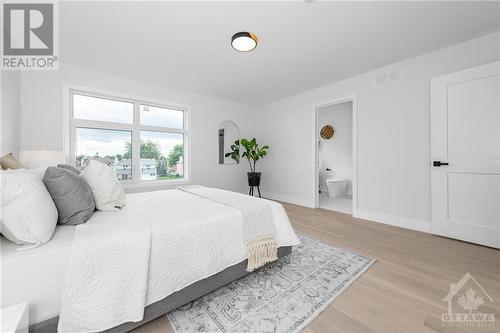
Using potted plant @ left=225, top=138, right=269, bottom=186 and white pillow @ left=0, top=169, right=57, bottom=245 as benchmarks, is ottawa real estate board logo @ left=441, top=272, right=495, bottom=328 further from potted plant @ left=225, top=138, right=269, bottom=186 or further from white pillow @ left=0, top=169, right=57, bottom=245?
potted plant @ left=225, top=138, right=269, bottom=186

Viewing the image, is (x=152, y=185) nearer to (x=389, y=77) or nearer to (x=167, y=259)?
(x=167, y=259)

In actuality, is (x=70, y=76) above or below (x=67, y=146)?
above

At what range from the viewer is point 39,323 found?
2.99 feet

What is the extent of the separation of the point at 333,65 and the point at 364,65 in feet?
1.55

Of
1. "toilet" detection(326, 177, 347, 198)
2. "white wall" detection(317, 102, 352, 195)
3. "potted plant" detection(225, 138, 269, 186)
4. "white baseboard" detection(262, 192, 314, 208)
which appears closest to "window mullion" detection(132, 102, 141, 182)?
"potted plant" detection(225, 138, 269, 186)

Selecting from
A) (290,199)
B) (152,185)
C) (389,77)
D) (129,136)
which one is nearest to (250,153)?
(290,199)

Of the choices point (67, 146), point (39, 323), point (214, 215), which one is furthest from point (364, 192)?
point (67, 146)

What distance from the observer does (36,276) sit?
91 cm

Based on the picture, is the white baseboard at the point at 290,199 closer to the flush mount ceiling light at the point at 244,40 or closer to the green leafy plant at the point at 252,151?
the green leafy plant at the point at 252,151

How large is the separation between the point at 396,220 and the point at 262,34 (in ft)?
10.5

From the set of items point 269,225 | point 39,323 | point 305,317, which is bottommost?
point 305,317

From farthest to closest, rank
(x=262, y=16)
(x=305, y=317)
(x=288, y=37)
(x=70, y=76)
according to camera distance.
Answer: (x=70, y=76) → (x=288, y=37) → (x=262, y=16) → (x=305, y=317)

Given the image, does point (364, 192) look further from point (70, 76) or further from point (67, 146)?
point (70, 76)

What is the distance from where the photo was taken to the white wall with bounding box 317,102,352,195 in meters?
5.50
